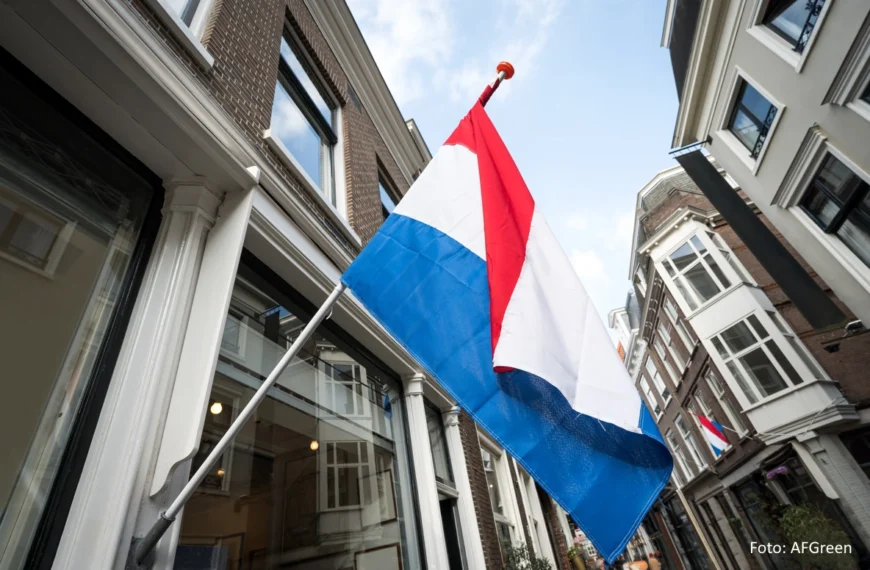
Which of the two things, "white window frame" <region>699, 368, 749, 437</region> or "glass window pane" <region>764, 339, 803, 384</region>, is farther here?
"white window frame" <region>699, 368, 749, 437</region>

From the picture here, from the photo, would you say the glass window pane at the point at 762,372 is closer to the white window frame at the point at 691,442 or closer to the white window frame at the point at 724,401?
the white window frame at the point at 724,401

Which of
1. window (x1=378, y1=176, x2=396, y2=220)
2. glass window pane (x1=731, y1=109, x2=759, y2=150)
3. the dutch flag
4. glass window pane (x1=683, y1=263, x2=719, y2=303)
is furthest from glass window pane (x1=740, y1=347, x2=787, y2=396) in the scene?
the dutch flag

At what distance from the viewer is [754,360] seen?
13.9 metres

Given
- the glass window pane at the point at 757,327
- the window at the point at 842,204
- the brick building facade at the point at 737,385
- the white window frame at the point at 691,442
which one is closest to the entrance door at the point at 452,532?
the window at the point at 842,204

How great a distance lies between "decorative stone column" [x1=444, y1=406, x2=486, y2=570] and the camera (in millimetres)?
4984

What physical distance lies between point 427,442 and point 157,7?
415 cm

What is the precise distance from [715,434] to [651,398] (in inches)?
539

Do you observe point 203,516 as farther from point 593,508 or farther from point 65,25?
point 65,25

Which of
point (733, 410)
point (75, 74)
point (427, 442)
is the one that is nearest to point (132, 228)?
point (75, 74)

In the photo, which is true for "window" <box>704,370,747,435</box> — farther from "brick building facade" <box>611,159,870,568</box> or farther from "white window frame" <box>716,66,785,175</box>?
"white window frame" <box>716,66,785,175</box>

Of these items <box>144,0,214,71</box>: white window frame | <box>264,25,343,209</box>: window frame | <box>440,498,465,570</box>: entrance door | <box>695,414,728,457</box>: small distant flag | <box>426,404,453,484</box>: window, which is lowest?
<box>440,498,465,570</box>: entrance door

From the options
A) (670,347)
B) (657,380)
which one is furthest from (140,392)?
(657,380)

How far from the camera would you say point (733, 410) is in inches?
621

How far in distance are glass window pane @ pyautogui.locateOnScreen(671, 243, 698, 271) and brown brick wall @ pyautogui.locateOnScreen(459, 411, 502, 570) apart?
13928 millimetres
